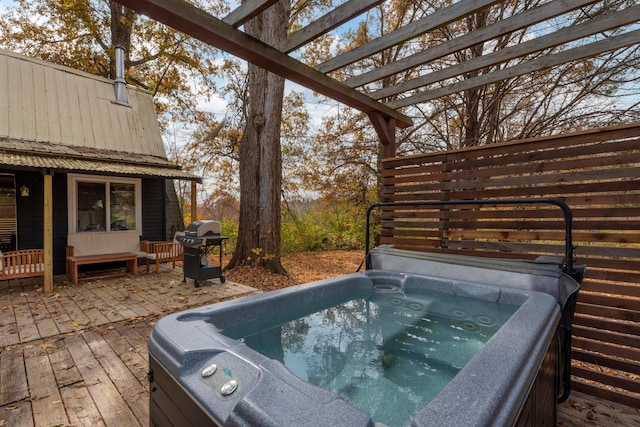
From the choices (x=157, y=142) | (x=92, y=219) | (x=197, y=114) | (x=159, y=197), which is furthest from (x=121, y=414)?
(x=197, y=114)

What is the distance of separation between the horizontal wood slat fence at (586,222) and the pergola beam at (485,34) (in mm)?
972

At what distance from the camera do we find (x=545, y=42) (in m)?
2.91

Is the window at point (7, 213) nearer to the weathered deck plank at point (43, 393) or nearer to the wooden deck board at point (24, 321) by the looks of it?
the wooden deck board at point (24, 321)

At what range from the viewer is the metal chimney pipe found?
25.0 feet

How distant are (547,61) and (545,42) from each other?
1.07ft

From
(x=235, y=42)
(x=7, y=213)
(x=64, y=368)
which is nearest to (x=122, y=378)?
(x=64, y=368)

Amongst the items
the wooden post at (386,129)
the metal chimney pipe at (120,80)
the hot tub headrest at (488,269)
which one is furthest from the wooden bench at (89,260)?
the wooden post at (386,129)

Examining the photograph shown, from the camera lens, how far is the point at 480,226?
11.2 ft

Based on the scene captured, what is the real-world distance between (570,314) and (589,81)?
5.47 metres

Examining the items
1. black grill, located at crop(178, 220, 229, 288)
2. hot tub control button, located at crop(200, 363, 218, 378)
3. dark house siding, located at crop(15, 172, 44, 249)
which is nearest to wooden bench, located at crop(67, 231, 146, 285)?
dark house siding, located at crop(15, 172, 44, 249)

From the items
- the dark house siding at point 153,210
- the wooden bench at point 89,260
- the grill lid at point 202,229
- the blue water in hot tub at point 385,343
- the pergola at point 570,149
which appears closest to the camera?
the blue water in hot tub at point 385,343

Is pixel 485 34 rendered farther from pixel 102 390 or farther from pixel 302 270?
pixel 302 270

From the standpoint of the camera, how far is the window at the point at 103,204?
21.6ft

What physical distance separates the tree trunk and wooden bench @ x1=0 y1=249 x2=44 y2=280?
3.34 m
